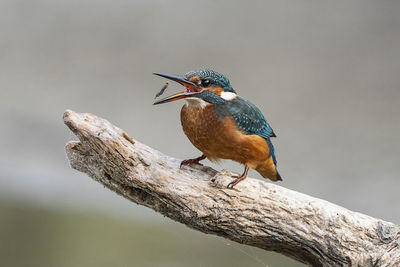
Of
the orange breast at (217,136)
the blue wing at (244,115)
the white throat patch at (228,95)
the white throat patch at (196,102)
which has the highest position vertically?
the white throat patch at (228,95)

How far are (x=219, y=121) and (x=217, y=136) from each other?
0.07m

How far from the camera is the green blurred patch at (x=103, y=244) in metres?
4.00

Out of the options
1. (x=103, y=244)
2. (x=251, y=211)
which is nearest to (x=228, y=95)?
(x=251, y=211)

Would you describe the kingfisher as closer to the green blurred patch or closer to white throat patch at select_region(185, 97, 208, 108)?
white throat patch at select_region(185, 97, 208, 108)

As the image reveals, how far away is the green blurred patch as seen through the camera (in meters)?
4.00

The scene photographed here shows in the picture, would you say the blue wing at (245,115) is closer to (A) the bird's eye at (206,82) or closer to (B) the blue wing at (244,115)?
(B) the blue wing at (244,115)

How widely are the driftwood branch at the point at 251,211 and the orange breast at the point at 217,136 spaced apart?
10 cm

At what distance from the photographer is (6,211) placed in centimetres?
507

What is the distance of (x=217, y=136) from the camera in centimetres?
248

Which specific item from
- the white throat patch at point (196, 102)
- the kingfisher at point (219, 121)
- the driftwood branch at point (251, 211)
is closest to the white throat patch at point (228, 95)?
the kingfisher at point (219, 121)

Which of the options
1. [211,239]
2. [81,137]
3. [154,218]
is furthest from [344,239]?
[154,218]

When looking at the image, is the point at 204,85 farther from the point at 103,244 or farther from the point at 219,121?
the point at 103,244

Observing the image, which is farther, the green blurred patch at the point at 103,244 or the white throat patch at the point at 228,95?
the green blurred patch at the point at 103,244

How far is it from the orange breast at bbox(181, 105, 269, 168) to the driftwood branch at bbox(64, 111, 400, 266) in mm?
105
